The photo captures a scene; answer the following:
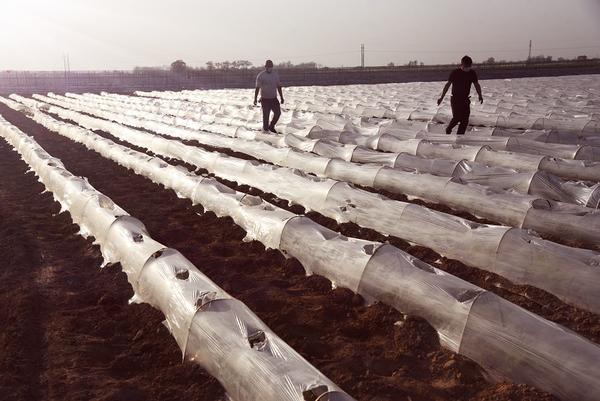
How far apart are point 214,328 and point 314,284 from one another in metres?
1.30

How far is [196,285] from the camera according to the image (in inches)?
129

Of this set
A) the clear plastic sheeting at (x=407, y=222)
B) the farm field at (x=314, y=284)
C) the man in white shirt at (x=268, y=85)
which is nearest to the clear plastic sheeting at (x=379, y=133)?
the farm field at (x=314, y=284)

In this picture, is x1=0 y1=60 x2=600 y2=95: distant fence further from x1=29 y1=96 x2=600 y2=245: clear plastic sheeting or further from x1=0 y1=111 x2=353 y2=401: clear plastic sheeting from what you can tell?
x1=0 y1=111 x2=353 y2=401: clear plastic sheeting

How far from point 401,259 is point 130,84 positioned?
46401 millimetres

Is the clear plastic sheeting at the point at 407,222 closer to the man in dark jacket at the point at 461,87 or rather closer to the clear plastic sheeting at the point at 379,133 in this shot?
the clear plastic sheeting at the point at 379,133

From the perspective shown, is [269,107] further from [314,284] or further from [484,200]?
[314,284]

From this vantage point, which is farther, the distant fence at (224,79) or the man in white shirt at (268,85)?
the distant fence at (224,79)

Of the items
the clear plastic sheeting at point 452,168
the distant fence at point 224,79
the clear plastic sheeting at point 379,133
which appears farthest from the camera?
A: the distant fence at point 224,79

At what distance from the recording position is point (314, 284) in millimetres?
3961

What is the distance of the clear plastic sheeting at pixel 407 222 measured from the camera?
11.5 ft

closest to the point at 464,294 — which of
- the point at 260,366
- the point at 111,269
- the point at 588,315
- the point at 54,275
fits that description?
the point at 588,315

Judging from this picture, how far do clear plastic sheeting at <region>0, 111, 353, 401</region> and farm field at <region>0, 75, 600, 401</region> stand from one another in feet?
0.04

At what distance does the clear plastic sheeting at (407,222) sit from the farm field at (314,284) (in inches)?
0.7

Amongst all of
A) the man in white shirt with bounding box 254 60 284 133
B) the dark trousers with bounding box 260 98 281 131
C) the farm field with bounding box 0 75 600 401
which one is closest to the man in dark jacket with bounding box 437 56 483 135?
the farm field with bounding box 0 75 600 401
